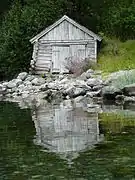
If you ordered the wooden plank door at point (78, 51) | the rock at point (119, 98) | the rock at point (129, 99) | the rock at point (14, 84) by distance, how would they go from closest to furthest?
the rock at point (129, 99) < the rock at point (119, 98) < the rock at point (14, 84) < the wooden plank door at point (78, 51)

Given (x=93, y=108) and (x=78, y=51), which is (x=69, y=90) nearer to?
(x=93, y=108)

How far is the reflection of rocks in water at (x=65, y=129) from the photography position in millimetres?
14500

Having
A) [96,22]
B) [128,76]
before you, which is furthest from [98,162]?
[96,22]

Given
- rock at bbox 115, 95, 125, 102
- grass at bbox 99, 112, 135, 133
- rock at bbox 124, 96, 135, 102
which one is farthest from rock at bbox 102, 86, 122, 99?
grass at bbox 99, 112, 135, 133

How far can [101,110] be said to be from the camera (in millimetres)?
23609

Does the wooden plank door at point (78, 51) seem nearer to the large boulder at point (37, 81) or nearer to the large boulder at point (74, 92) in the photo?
the large boulder at point (37, 81)

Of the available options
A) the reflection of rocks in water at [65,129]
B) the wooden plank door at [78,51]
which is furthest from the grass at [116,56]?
the reflection of rocks in water at [65,129]

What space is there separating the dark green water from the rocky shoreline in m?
8.44

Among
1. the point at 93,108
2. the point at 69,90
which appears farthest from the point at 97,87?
the point at 93,108

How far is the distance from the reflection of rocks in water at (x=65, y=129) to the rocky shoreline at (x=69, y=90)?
232cm

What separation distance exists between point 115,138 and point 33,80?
23492mm

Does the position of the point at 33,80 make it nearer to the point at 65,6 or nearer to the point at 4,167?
the point at 65,6

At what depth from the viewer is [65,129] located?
1808 centimetres

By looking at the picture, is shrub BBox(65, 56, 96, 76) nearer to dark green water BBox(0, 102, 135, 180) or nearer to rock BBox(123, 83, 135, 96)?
rock BBox(123, 83, 135, 96)
